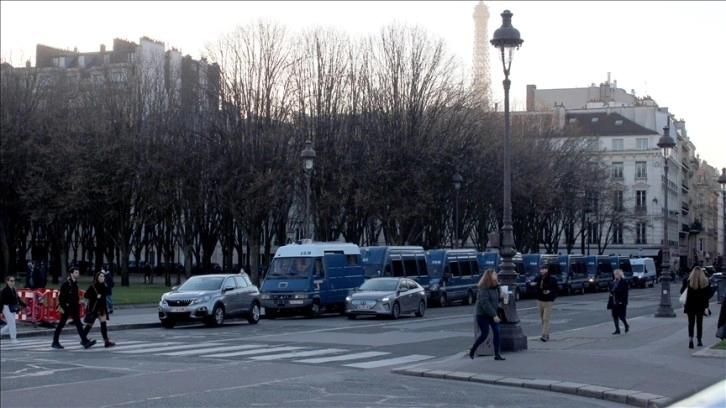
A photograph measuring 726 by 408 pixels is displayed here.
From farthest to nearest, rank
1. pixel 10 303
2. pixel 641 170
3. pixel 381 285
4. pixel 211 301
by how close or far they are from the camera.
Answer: pixel 641 170, pixel 381 285, pixel 211 301, pixel 10 303

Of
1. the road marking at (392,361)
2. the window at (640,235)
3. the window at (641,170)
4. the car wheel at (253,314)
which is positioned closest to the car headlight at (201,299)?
the car wheel at (253,314)

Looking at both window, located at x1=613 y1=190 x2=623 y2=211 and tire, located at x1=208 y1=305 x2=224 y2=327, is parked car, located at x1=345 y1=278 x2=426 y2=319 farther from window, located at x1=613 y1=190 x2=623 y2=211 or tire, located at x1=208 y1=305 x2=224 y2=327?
window, located at x1=613 y1=190 x2=623 y2=211

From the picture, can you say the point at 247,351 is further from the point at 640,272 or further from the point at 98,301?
the point at 640,272

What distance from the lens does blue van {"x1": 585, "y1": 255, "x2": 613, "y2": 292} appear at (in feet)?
238

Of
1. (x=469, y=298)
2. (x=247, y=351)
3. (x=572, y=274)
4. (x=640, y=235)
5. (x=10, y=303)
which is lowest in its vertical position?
(x=469, y=298)

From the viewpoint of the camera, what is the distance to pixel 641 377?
1631 cm

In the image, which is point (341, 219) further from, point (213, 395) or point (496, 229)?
point (213, 395)

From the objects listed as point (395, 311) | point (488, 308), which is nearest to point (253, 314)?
point (395, 311)

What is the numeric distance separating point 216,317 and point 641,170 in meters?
78.9

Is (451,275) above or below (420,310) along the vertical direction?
above

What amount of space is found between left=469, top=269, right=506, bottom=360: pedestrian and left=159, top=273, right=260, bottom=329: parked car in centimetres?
1321

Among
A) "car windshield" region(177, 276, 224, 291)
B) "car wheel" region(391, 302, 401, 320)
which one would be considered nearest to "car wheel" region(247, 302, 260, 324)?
"car windshield" region(177, 276, 224, 291)

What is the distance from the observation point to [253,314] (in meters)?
33.4

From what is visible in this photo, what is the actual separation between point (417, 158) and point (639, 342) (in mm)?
30720
